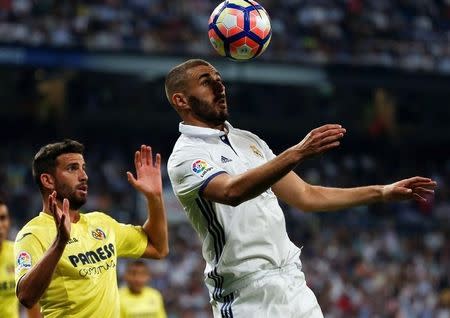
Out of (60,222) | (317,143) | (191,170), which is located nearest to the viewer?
(317,143)

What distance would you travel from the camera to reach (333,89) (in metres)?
23.4

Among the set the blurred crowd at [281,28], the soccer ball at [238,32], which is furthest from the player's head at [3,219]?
the blurred crowd at [281,28]

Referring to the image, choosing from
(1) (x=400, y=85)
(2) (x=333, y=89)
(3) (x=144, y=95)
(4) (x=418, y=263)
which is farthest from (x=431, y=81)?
(3) (x=144, y=95)

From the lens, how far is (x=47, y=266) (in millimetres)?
5555

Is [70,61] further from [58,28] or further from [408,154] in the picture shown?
[408,154]

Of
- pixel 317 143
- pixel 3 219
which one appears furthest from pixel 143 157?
pixel 3 219

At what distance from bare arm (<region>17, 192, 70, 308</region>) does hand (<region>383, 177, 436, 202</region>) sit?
1.75 meters

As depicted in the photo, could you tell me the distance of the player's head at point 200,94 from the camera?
577cm

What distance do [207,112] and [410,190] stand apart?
1192 mm

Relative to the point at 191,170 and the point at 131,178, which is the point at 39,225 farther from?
the point at 191,170

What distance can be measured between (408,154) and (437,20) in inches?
131

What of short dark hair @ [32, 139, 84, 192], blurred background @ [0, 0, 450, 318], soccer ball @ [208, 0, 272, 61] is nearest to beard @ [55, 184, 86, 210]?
short dark hair @ [32, 139, 84, 192]

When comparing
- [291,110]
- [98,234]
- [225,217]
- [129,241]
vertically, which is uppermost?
[225,217]

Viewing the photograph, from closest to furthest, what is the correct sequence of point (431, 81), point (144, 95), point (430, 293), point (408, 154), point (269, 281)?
point (269, 281)
point (430, 293)
point (144, 95)
point (431, 81)
point (408, 154)
